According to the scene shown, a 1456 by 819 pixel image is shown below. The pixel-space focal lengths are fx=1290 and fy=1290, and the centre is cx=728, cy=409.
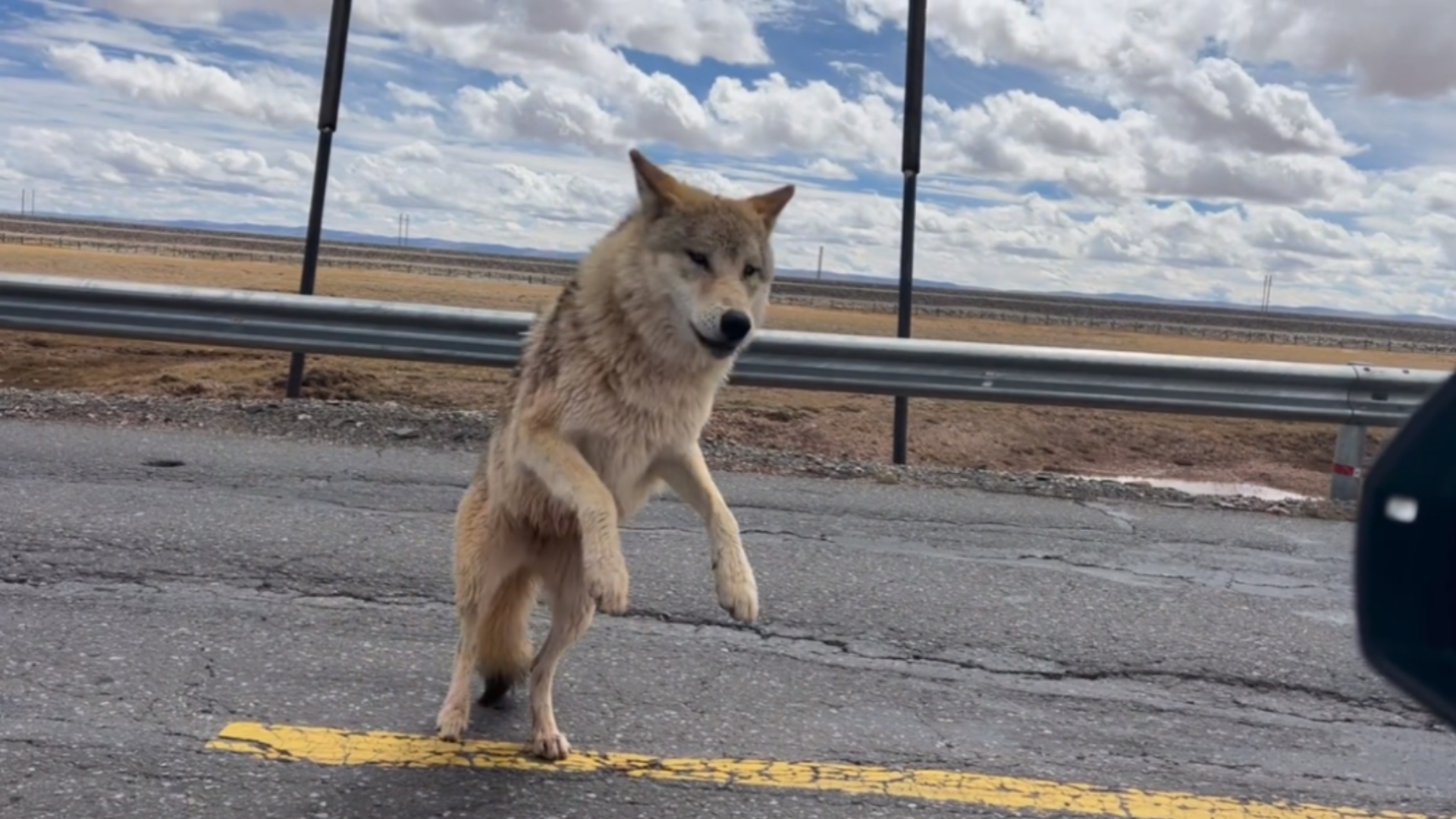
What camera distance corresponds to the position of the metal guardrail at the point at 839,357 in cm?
855

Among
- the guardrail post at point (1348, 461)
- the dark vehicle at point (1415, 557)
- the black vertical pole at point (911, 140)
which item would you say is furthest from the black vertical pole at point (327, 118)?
the dark vehicle at point (1415, 557)

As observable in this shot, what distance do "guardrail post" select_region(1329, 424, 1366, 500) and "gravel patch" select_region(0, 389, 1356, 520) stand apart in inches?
5.7

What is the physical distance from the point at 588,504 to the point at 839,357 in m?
5.03

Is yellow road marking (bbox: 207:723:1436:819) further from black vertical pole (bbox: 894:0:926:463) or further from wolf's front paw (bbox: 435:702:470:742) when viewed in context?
black vertical pole (bbox: 894:0:926:463)

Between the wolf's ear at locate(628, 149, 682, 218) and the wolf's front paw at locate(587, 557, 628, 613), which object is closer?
the wolf's front paw at locate(587, 557, 628, 613)

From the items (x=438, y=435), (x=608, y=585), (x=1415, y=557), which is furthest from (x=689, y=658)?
(x=438, y=435)

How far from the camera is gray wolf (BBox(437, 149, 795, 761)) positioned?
4059mm

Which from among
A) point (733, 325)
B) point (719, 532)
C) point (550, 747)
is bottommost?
point (550, 747)

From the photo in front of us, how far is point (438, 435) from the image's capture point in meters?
8.77

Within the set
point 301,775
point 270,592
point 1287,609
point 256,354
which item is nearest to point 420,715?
point 301,775

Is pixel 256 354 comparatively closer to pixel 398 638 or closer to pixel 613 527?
pixel 398 638

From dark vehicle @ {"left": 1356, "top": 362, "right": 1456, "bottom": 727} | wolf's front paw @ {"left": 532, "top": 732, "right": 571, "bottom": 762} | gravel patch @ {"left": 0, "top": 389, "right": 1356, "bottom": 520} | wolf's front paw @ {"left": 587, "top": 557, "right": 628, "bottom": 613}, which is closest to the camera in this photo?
dark vehicle @ {"left": 1356, "top": 362, "right": 1456, "bottom": 727}

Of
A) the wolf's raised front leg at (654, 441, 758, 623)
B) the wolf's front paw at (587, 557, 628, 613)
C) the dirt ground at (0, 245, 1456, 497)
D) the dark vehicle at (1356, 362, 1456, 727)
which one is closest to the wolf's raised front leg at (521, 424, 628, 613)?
the wolf's front paw at (587, 557, 628, 613)

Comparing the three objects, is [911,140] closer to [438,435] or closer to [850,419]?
[438,435]
